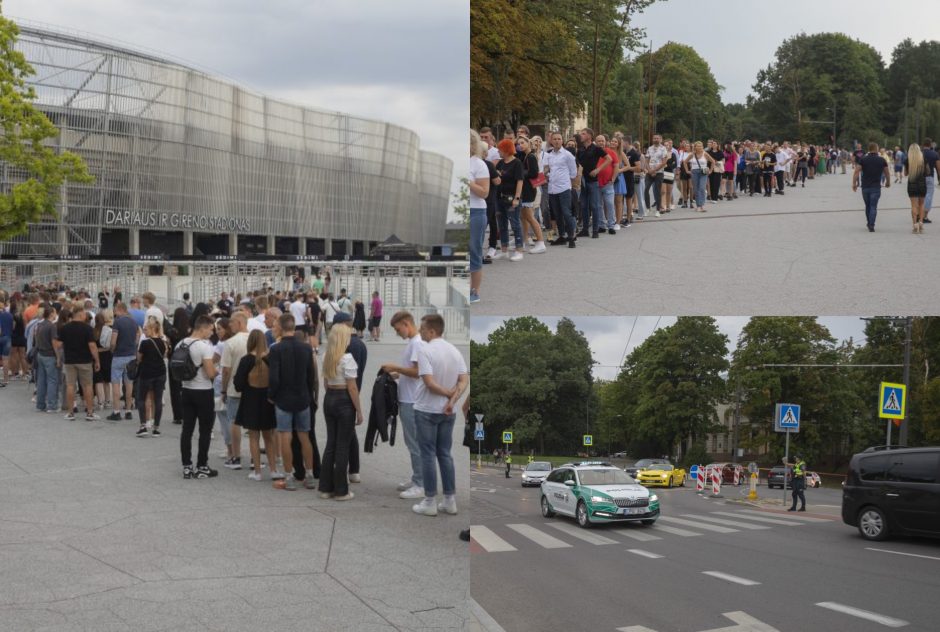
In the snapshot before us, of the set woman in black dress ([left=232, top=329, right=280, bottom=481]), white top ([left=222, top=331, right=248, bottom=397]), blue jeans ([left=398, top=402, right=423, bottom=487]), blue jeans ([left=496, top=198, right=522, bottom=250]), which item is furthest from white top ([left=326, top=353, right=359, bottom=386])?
blue jeans ([left=496, top=198, right=522, bottom=250])

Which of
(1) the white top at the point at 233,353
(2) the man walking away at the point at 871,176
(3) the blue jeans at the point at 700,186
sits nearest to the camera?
(2) the man walking away at the point at 871,176

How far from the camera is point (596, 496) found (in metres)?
3.46

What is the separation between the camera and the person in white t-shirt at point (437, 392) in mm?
7098

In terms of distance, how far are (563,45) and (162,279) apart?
32987 mm

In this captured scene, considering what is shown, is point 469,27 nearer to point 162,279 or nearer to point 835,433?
point 835,433

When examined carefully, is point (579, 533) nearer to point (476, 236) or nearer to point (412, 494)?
point (476, 236)

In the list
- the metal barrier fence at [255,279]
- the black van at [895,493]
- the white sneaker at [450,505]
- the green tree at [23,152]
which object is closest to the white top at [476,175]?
the black van at [895,493]

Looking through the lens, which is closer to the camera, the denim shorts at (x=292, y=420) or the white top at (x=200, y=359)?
the denim shorts at (x=292, y=420)

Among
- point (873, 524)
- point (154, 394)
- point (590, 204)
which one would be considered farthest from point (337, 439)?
point (873, 524)

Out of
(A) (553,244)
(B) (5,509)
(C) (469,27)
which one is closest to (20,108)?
(B) (5,509)

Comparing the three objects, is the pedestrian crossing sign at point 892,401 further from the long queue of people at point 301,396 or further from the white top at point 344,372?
the white top at point 344,372

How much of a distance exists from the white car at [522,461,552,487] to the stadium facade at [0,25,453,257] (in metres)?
63.9

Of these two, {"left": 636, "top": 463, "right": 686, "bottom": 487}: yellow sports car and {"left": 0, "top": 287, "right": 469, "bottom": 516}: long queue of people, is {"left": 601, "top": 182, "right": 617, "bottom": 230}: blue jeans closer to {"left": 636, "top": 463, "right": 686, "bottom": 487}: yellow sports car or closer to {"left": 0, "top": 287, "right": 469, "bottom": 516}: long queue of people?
{"left": 0, "top": 287, "right": 469, "bottom": 516}: long queue of people

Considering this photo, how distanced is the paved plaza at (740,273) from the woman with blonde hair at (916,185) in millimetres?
73
